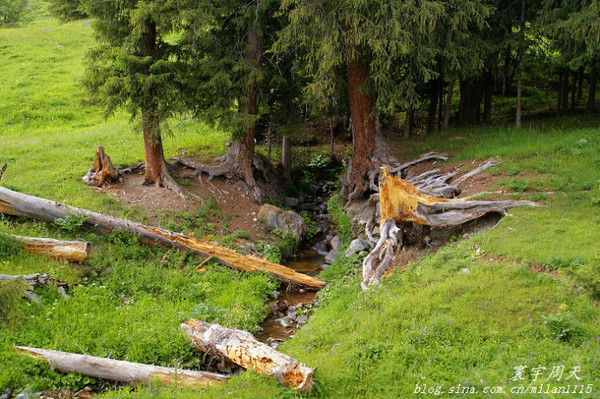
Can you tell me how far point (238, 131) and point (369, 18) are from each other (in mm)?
5885

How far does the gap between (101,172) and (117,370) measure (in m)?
Result: 9.15

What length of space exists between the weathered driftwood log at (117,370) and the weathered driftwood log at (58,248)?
3.30 meters

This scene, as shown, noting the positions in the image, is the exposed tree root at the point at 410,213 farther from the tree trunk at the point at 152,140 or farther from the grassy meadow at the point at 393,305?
the tree trunk at the point at 152,140

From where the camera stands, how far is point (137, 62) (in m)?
13.5

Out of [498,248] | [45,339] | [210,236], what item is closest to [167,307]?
[45,339]

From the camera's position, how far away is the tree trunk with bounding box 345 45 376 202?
16797 millimetres

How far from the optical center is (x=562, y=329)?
6871 millimetres

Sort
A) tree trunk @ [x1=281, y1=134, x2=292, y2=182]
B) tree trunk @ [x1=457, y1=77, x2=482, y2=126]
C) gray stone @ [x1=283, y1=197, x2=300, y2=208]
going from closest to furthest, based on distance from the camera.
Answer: gray stone @ [x1=283, y1=197, x2=300, y2=208], tree trunk @ [x1=281, y1=134, x2=292, y2=182], tree trunk @ [x1=457, y1=77, x2=482, y2=126]

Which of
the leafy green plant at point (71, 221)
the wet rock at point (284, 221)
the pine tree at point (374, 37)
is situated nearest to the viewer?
the leafy green plant at point (71, 221)

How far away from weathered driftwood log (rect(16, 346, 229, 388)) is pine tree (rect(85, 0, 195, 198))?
802 centimetres

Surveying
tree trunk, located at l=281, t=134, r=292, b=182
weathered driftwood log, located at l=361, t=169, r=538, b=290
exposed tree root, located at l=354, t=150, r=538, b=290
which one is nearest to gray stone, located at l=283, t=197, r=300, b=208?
tree trunk, located at l=281, t=134, r=292, b=182

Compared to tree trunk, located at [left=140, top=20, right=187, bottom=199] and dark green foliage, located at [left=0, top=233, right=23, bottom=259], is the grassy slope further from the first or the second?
tree trunk, located at [left=140, top=20, right=187, bottom=199]

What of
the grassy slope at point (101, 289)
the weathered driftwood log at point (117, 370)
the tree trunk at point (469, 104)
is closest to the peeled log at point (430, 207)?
the grassy slope at point (101, 289)

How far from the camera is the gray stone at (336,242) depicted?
1560 cm
